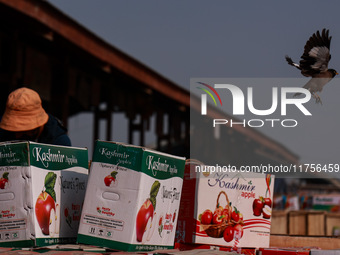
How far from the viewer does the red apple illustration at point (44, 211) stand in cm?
335

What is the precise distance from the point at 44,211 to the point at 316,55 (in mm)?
1949

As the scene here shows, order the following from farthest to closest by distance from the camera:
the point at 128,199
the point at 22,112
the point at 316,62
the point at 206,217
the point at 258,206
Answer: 1. the point at 22,112
2. the point at 316,62
3. the point at 258,206
4. the point at 206,217
5. the point at 128,199

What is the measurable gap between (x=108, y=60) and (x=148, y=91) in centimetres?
396

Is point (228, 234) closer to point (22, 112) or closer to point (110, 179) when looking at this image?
point (110, 179)

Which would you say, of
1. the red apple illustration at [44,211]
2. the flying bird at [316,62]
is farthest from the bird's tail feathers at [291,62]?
the red apple illustration at [44,211]

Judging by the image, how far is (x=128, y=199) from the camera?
322cm

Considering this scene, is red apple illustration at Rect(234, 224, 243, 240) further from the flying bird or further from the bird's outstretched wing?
the bird's outstretched wing

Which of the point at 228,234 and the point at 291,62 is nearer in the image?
the point at 228,234

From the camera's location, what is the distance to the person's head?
4.06 meters

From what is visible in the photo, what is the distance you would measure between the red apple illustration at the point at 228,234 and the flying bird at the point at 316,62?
0.99m

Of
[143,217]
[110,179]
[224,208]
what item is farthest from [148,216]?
[224,208]

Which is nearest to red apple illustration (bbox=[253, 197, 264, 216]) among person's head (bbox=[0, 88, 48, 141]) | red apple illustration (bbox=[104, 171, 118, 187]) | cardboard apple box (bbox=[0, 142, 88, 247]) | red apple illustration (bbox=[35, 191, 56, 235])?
red apple illustration (bbox=[104, 171, 118, 187])

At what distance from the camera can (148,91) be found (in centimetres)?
1808

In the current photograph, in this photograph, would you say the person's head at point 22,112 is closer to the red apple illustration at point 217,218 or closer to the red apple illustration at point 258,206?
the red apple illustration at point 217,218
